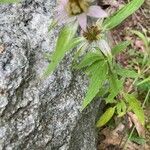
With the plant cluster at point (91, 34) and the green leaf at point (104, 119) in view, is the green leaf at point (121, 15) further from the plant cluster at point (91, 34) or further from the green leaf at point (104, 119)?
the green leaf at point (104, 119)

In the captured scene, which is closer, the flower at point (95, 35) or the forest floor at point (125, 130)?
the flower at point (95, 35)

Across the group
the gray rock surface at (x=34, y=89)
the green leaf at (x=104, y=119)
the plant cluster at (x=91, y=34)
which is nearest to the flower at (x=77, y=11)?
the plant cluster at (x=91, y=34)

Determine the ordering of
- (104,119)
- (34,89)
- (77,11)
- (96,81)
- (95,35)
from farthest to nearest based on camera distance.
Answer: (104,119)
(34,89)
(96,81)
(95,35)
(77,11)

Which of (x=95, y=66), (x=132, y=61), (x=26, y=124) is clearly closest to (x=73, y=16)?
(x=95, y=66)

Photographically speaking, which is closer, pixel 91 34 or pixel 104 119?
pixel 91 34

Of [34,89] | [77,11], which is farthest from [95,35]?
[34,89]

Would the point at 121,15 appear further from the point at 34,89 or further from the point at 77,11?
the point at 34,89

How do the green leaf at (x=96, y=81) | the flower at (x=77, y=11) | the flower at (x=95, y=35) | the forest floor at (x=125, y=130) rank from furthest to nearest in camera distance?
the forest floor at (x=125, y=130), the green leaf at (x=96, y=81), the flower at (x=95, y=35), the flower at (x=77, y=11)
